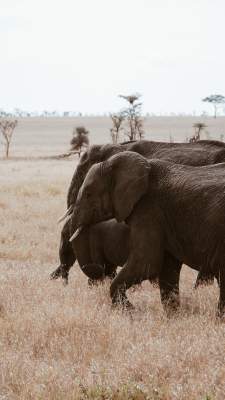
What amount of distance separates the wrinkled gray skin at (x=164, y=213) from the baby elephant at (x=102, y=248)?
0.58 metres

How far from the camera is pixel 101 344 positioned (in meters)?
5.34

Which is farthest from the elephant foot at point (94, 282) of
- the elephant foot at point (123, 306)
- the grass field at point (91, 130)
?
the grass field at point (91, 130)

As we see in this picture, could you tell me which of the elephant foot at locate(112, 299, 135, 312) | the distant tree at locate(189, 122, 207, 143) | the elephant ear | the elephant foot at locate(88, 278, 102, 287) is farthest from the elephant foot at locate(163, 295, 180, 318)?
the distant tree at locate(189, 122, 207, 143)

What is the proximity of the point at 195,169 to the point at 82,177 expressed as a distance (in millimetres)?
2382

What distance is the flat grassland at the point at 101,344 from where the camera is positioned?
431cm

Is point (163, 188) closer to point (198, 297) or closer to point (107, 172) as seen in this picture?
point (107, 172)

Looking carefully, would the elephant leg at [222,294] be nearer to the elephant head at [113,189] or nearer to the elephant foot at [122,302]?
the elephant foot at [122,302]

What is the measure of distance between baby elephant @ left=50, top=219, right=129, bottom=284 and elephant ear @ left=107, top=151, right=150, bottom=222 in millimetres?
786

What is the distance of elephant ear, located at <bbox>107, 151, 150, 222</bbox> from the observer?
6461 millimetres

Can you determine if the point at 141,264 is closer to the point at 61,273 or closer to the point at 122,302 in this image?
the point at 122,302

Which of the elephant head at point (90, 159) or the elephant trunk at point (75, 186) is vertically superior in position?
the elephant head at point (90, 159)

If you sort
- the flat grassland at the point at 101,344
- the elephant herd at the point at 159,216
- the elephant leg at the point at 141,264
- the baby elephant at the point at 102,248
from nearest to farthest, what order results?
the flat grassland at the point at 101,344, the elephant herd at the point at 159,216, the elephant leg at the point at 141,264, the baby elephant at the point at 102,248

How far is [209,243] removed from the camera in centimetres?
600

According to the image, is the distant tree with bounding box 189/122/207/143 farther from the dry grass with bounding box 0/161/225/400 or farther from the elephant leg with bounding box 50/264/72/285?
the dry grass with bounding box 0/161/225/400
